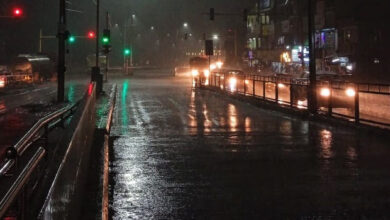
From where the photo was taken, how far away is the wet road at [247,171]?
758cm

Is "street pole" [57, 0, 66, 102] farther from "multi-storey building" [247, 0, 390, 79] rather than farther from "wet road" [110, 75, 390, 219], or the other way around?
"multi-storey building" [247, 0, 390, 79]

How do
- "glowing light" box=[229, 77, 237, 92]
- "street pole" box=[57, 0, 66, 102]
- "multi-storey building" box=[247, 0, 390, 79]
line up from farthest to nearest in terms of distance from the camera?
"multi-storey building" box=[247, 0, 390, 79]
"glowing light" box=[229, 77, 237, 92]
"street pole" box=[57, 0, 66, 102]

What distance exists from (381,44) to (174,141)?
5108 cm

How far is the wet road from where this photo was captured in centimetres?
758

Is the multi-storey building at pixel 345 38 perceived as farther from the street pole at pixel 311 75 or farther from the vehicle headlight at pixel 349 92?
the street pole at pixel 311 75

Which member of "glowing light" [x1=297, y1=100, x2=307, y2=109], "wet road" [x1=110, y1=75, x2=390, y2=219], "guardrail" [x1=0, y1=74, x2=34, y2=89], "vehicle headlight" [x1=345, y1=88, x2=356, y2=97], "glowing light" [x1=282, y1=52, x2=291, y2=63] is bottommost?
"wet road" [x1=110, y1=75, x2=390, y2=219]

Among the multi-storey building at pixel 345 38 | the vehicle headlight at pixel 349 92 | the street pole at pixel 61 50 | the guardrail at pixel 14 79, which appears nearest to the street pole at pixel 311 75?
the vehicle headlight at pixel 349 92

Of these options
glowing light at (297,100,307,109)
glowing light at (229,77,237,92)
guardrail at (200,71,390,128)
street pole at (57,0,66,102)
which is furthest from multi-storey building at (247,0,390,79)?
street pole at (57,0,66,102)

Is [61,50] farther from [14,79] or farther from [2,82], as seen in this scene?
[14,79]

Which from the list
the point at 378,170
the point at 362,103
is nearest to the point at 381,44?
the point at 362,103

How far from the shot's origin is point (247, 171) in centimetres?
1031

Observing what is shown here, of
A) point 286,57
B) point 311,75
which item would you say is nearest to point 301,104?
point 311,75

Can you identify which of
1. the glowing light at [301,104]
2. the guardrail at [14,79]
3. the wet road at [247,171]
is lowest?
the wet road at [247,171]

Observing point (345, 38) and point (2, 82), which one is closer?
point (2, 82)
